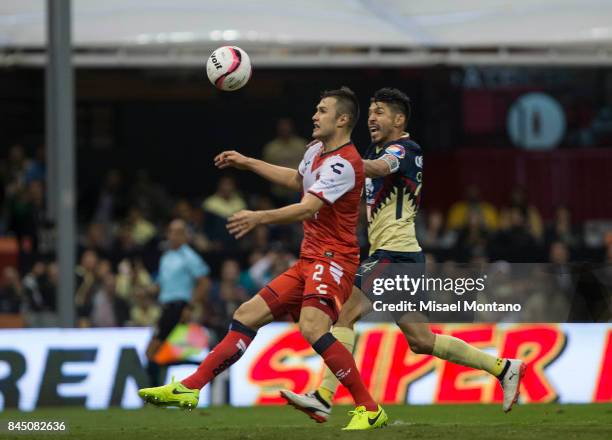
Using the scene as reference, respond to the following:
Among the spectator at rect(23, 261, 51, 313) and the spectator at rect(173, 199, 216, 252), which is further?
the spectator at rect(173, 199, 216, 252)

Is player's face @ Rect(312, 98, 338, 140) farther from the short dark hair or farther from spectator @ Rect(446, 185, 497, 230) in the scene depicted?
spectator @ Rect(446, 185, 497, 230)

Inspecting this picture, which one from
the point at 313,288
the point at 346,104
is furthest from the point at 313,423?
the point at 346,104

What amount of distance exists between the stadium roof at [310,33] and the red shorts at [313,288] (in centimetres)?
1241

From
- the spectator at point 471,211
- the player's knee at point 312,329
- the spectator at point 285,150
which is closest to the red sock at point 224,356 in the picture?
the player's knee at point 312,329

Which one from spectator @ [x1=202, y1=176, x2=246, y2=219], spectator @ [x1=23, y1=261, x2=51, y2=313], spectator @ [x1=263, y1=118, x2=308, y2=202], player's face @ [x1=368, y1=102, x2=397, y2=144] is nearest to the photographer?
player's face @ [x1=368, y1=102, x2=397, y2=144]

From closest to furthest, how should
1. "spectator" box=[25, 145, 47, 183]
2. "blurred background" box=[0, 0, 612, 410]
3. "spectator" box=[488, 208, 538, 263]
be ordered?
"blurred background" box=[0, 0, 612, 410], "spectator" box=[488, 208, 538, 263], "spectator" box=[25, 145, 47, 183]

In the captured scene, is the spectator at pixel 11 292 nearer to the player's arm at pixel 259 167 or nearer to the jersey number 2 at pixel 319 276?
the player's arm at pixel 259 167

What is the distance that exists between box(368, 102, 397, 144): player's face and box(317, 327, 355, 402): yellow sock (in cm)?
150

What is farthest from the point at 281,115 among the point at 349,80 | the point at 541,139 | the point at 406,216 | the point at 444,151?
the point at 406,216

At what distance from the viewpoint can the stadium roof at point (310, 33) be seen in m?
23.3

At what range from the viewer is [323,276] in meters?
10.8

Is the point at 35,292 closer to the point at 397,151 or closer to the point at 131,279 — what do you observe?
the point at 131,279

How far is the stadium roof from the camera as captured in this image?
23312mm

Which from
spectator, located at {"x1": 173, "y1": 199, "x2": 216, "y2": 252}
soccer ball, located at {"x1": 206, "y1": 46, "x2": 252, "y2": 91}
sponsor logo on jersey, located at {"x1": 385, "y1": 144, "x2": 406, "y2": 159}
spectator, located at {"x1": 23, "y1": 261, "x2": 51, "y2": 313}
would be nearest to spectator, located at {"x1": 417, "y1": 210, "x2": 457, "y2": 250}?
spectator, located at {"x1": 173, "y1": 199, "x2": 216, "y2": 252}
